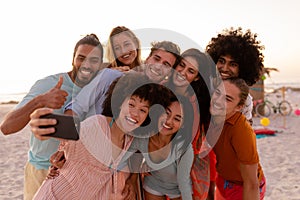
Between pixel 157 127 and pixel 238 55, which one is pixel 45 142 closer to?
pixel 157 127

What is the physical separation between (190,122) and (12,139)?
9535 millimetres

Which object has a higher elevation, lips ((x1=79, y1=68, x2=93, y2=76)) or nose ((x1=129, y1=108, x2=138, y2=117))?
lips ((x1=79, y1=68, x2=93, y2=76))

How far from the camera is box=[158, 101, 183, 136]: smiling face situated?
189 centimetres

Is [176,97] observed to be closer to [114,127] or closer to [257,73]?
[114,127]

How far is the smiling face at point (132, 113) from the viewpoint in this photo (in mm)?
1764

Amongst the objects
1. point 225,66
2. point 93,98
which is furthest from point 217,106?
point 93,98

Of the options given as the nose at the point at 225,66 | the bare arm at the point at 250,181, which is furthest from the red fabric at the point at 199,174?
the nose at the point at 225,66

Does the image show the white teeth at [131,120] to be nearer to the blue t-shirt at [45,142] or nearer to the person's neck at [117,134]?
the person's neck at [117,134]

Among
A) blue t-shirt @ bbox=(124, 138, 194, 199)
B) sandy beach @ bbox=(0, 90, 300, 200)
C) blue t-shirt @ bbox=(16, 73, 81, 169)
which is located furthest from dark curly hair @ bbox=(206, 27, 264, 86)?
sandy beach @ bbox=(0, 90, 300, 200)

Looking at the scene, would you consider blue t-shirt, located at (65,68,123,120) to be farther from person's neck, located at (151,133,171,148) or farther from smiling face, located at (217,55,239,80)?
smiling face, located at (217,55,239,80)

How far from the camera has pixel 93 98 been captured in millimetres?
1854

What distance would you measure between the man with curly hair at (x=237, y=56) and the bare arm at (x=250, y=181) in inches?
12.0

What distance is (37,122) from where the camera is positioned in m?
1.31

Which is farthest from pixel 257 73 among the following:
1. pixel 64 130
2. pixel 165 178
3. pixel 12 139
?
pixel 12 139
